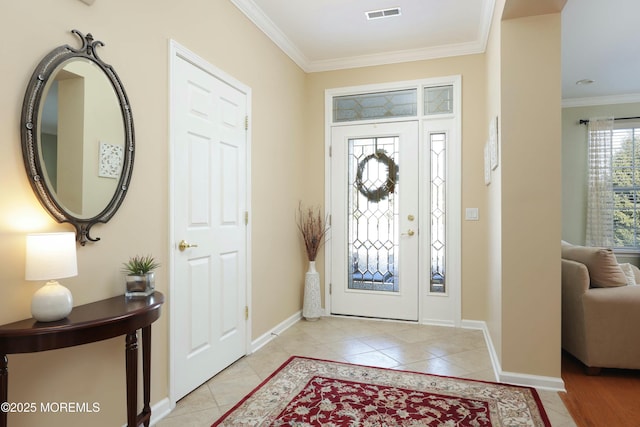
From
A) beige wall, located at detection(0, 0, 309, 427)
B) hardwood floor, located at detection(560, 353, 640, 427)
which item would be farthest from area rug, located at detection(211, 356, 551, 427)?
beige wall, located at detection(0, 0, 309, 427)

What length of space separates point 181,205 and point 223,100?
91 cm

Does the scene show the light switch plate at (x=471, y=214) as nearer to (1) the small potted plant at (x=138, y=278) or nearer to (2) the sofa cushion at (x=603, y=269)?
(2) the sofa cushion at (x=603, y=269)

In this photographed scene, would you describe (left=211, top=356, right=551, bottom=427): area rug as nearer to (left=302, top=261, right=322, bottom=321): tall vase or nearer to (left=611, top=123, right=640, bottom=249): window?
(left=302, top=261, right=322, bottom=321): tall vase

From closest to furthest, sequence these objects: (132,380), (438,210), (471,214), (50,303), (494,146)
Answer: (50,303) → (132,380) → (494,146) → (471,214) → (438,210)

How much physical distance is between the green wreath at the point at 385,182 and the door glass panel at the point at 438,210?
0.41m

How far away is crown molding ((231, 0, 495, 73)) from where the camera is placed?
317cm

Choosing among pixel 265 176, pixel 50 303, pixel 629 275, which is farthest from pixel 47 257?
pixel 629 275

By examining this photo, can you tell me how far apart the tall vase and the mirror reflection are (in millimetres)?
2542

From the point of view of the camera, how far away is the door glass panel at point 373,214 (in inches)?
163

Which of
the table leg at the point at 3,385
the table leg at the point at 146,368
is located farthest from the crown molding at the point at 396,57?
the table leg at the point at 3,385

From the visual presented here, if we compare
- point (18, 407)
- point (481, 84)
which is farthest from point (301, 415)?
point (481, 84)

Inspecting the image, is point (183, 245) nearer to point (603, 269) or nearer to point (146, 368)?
point (146, 368)

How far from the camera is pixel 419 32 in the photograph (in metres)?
3.63

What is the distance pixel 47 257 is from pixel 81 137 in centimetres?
58
